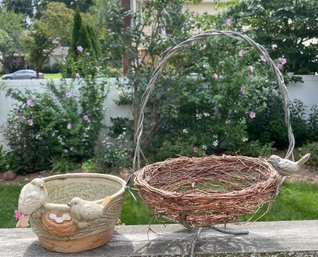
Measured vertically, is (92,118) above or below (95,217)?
below

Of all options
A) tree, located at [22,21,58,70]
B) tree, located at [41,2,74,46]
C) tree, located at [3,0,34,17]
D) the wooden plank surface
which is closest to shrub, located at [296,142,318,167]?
the wooden plank surface

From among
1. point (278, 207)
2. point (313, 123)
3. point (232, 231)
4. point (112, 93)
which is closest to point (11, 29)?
point (112, 93)

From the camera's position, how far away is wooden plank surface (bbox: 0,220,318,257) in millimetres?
1330

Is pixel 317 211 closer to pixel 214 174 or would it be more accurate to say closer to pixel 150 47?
pixel 214 174

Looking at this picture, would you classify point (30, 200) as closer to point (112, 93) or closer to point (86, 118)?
point (86, 118)

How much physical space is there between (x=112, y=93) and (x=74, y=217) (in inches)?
151

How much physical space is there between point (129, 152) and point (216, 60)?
1399 mm

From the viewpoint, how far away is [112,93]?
4930 millimetres

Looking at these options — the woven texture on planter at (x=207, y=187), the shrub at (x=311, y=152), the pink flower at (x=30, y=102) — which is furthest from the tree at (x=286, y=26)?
the woven texture on planter at (x=207, y=187)

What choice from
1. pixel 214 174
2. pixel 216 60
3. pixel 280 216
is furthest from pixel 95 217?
pixel 216 60

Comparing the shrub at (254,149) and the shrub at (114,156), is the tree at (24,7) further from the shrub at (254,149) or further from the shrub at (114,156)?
the shrub at (254,149)

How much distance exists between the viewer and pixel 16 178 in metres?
4.28

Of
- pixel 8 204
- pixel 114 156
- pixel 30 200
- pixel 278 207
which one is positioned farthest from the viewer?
pixel 114 156

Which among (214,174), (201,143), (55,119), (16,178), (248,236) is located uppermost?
(214,174)
